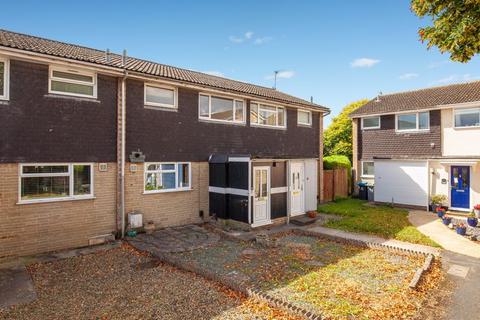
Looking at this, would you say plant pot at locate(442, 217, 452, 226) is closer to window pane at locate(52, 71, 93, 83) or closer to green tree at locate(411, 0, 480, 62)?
green tree at locate(411, 0, 480, 62)

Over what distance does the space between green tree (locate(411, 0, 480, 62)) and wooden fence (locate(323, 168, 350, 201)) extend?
12083 millimetres

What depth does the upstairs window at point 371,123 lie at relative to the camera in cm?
1882

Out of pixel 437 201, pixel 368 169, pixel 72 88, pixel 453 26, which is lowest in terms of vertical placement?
pixel 437 201

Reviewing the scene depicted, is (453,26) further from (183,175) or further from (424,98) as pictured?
(424,98)

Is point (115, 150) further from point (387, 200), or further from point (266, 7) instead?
point (387, 200)

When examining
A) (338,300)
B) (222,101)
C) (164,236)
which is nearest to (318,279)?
(338,300)

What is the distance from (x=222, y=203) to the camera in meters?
11.6

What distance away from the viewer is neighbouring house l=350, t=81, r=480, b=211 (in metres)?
14.9

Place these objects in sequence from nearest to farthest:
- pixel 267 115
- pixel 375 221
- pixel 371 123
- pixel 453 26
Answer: pixel 453 26 → pixel 375 221 → pixel 267 115 → pixel 371 123

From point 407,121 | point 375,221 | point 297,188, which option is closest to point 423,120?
point 407,121

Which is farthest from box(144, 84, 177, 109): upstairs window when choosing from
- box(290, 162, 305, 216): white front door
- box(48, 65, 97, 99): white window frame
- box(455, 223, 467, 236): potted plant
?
box(455, 223, 467, 236): potted plant

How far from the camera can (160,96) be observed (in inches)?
432

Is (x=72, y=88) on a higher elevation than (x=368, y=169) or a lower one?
higher

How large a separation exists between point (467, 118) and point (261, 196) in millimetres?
12310
